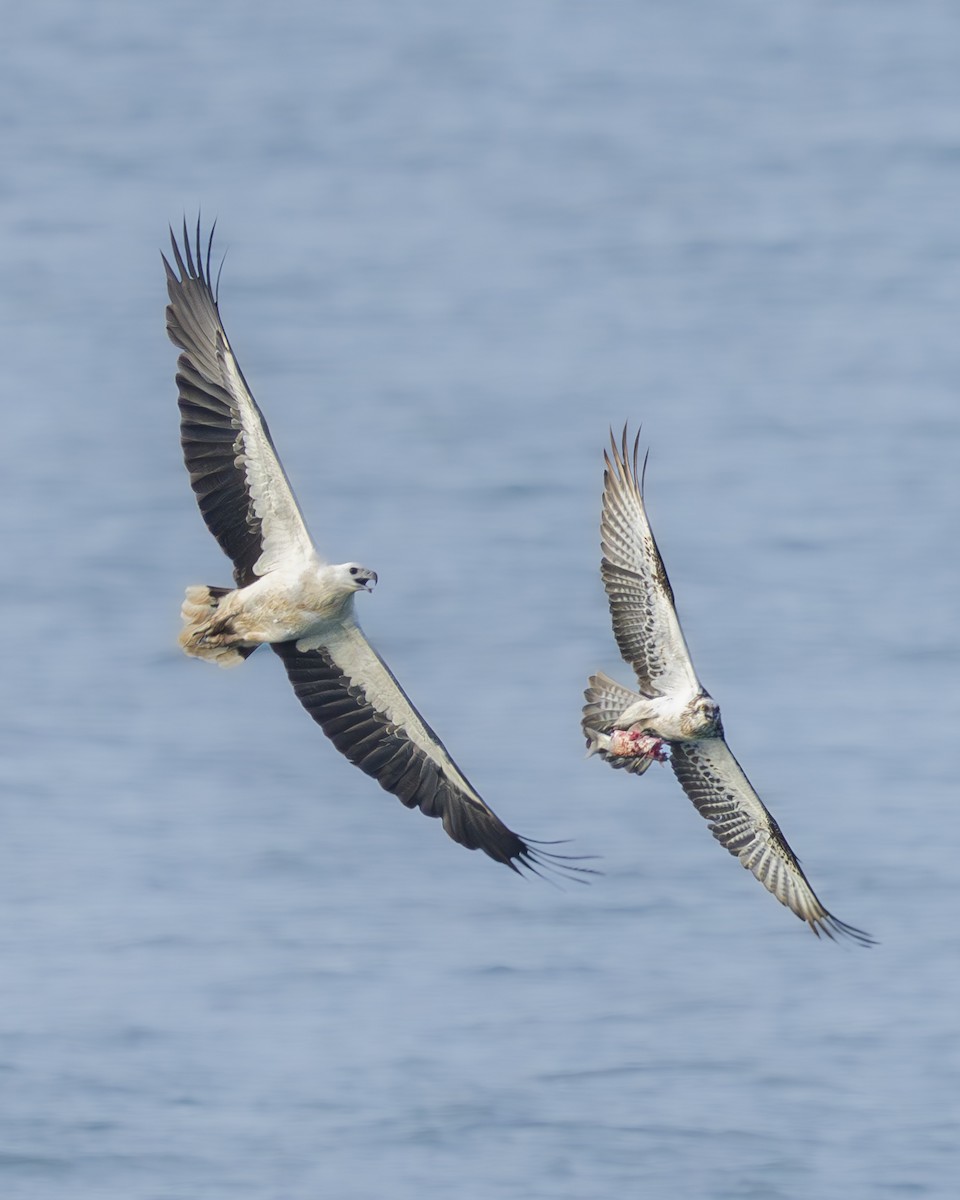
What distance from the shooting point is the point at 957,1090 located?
21.9m

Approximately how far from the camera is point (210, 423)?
60.0 ft

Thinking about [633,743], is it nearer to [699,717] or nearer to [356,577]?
[699,717]

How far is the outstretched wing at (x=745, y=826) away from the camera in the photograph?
66.0 ft

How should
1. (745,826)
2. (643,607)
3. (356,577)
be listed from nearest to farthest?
(356,577)
(643,607)
(745,826)

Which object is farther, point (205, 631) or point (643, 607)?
point (643, 607)

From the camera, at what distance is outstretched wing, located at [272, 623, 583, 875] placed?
61.6 ft

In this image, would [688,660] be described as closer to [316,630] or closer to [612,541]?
[612,541]

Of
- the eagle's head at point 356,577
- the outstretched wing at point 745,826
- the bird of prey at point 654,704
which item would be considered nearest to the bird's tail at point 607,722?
the bird of prey at point 654,704

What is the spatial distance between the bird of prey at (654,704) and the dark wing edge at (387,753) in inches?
44.2

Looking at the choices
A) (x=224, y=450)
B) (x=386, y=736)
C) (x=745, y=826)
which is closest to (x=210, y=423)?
(x=224, y=450)

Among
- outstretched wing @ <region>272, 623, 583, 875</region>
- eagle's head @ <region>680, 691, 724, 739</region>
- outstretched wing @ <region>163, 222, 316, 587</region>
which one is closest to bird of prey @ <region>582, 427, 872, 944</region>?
eagle's head @ <region>680, 691, 724, 739</region>

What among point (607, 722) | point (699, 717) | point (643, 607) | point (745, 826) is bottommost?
point (745, 826)

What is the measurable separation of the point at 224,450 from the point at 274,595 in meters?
0.94

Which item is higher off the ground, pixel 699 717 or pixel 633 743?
pixel 699 717
